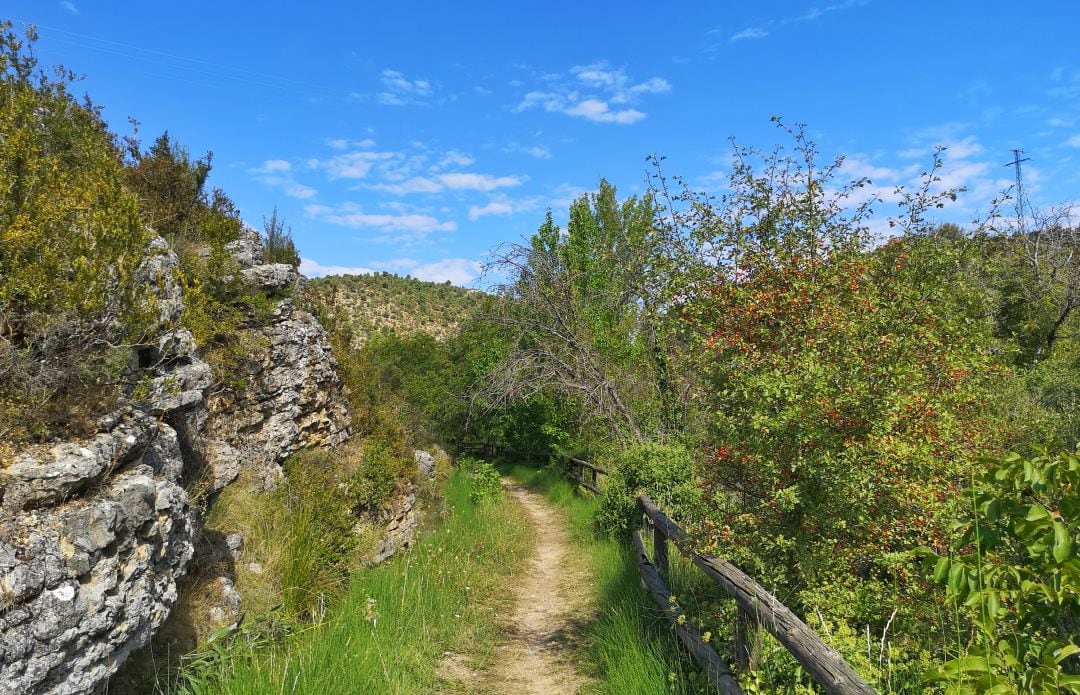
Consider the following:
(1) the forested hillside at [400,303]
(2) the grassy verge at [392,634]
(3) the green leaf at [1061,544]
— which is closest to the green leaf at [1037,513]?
(3) the green leaf at [1061,544]

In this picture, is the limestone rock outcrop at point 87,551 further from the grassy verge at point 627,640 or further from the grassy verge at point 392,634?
the grassy verge at point 627,640

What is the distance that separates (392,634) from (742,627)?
3.54m

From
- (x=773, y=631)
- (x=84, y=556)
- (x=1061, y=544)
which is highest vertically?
(x=1061, y=544)

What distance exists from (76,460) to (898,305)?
226 inches

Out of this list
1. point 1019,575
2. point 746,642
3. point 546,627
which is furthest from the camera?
point 546,627

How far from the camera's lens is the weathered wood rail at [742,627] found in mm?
2914

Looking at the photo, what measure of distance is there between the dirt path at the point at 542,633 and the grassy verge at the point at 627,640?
0.77 feet

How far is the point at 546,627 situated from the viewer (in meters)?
7.48

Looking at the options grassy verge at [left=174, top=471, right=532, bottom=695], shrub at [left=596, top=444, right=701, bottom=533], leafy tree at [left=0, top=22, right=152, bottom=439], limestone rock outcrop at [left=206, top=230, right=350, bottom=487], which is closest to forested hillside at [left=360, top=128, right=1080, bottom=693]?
grassy verge at [left=174, top=471, right=532, bottom=695]

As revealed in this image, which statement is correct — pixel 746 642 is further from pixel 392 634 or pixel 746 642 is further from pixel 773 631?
pixel 392 634

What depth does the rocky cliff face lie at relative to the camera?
10.6 feet

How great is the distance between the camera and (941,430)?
4.13 meters

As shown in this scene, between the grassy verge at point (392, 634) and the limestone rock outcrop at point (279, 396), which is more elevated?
the limestone rock outcrop at point (279, 396)

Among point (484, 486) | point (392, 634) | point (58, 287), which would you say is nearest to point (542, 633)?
point (392, 634)
